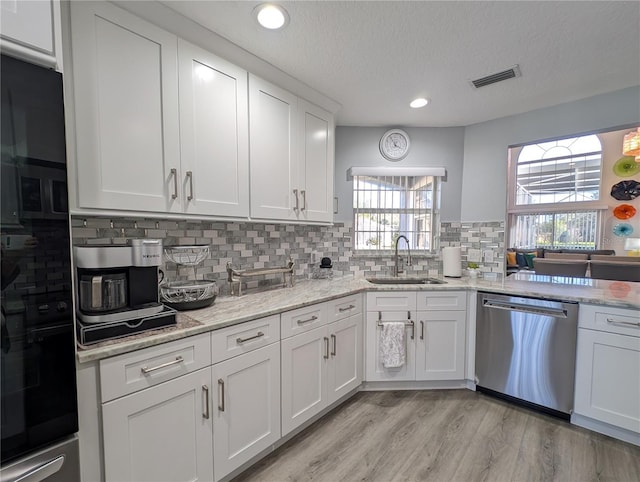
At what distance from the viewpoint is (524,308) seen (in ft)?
6.80

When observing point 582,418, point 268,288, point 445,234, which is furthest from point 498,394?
point 268,288

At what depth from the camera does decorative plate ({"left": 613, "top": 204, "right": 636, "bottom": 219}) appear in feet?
19.2

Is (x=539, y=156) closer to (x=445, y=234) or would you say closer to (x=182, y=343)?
(x=445, y=234)

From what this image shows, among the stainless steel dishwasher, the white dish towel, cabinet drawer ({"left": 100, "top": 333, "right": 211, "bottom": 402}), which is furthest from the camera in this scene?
the white dish towel

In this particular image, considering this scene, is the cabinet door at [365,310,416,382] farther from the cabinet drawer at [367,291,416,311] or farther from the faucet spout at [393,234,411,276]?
the faucet spout at [393,234,411,276]

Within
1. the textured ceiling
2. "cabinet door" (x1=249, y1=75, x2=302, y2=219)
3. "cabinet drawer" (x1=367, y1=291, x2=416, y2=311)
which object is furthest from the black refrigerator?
"cabinet drawer" (x1=367, y1=291, x2=416, y2=311)

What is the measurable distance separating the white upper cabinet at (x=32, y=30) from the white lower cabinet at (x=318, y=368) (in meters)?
1.52

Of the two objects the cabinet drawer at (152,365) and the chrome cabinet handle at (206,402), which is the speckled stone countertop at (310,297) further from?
the chrome cabinet handle at (206,402)

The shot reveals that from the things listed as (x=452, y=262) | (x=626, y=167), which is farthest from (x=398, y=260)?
(x=626, y=167)

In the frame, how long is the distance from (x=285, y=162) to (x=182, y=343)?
1.33 m

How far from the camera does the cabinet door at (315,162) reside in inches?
84.0

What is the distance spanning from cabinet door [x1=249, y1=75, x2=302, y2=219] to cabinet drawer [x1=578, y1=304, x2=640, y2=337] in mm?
2102

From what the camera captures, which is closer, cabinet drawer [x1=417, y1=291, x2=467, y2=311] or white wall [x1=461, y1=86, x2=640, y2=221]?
white wall [x1=461, y1=86, x2=640, y2=221]

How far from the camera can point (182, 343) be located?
120 centimetres
